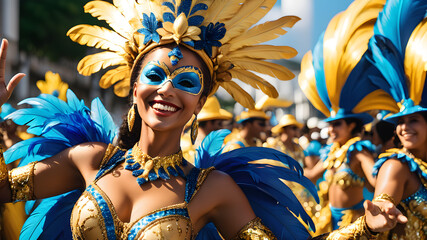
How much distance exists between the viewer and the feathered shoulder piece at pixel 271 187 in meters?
2.75

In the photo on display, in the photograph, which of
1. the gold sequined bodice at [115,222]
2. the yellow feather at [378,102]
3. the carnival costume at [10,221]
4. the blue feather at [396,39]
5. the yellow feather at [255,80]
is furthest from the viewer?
the carnival costume at [10,221]

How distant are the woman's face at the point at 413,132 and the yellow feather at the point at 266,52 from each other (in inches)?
54.8

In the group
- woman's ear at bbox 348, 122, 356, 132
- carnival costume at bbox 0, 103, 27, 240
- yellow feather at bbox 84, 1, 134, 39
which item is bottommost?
carnival costume at bbox 0, 103, 27, 240

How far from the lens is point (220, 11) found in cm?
263

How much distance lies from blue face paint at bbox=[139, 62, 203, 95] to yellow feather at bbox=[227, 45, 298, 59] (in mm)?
350

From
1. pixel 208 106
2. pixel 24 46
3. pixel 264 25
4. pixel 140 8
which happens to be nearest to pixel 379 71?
pixel 264 25

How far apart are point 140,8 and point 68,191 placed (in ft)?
3.48

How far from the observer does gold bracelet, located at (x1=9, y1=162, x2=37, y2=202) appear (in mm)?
2535

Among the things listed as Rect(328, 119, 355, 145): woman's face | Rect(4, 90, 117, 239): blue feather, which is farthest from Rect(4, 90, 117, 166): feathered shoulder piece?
Rect(328, 119, 355, 145): woman's face

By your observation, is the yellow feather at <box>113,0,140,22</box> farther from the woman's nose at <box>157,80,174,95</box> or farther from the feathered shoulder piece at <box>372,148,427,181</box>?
the feathered shoulder piece at <box>372,148,427,181</box>

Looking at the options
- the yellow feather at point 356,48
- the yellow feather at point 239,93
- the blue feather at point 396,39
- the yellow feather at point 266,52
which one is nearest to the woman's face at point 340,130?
the yellow feather at point 356,48

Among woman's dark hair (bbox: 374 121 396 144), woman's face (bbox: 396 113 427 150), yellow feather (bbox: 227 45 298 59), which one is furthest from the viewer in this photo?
woman's dark hair (bbox: 374 121 396 144)

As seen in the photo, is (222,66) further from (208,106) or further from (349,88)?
(208,106)

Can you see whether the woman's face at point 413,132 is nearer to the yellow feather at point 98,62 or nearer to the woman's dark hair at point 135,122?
the woman's dark hair at point 135,122
